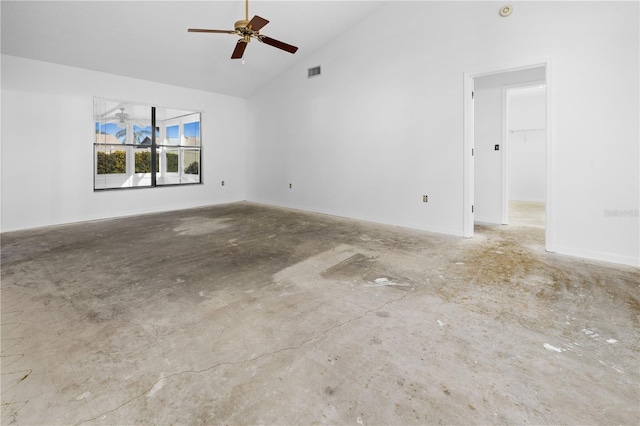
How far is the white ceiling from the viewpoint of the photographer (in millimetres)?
4184

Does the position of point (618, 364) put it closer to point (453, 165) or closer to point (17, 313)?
point (453, 165)

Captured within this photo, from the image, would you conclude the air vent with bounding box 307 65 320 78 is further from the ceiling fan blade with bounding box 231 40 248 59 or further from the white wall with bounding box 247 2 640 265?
the ceiling fan blade with bounding box 231 40 248 59

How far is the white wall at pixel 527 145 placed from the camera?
8.42 m

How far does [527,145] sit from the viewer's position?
8711 millimetres

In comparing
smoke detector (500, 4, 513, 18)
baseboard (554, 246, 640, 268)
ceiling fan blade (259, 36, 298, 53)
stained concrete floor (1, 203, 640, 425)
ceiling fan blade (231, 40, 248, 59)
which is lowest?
stained concrete floor (1, 203, 640, 425)

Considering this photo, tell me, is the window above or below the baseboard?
above

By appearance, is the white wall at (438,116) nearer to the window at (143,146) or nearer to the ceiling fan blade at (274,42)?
the window at (143,146)

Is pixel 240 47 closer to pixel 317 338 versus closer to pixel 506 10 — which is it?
pixel 506 10

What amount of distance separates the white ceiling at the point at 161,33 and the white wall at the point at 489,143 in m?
2.48

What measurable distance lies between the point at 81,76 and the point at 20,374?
5.78 metres

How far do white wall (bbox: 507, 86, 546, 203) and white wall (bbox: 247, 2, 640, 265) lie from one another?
4945 mm

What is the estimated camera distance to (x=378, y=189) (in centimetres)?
562

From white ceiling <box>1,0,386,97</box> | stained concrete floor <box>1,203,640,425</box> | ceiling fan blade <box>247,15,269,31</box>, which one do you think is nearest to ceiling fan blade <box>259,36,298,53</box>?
ceiling fan blade <box>247,15,269,31</box>

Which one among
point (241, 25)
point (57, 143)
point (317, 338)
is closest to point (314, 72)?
point (241, 25)
